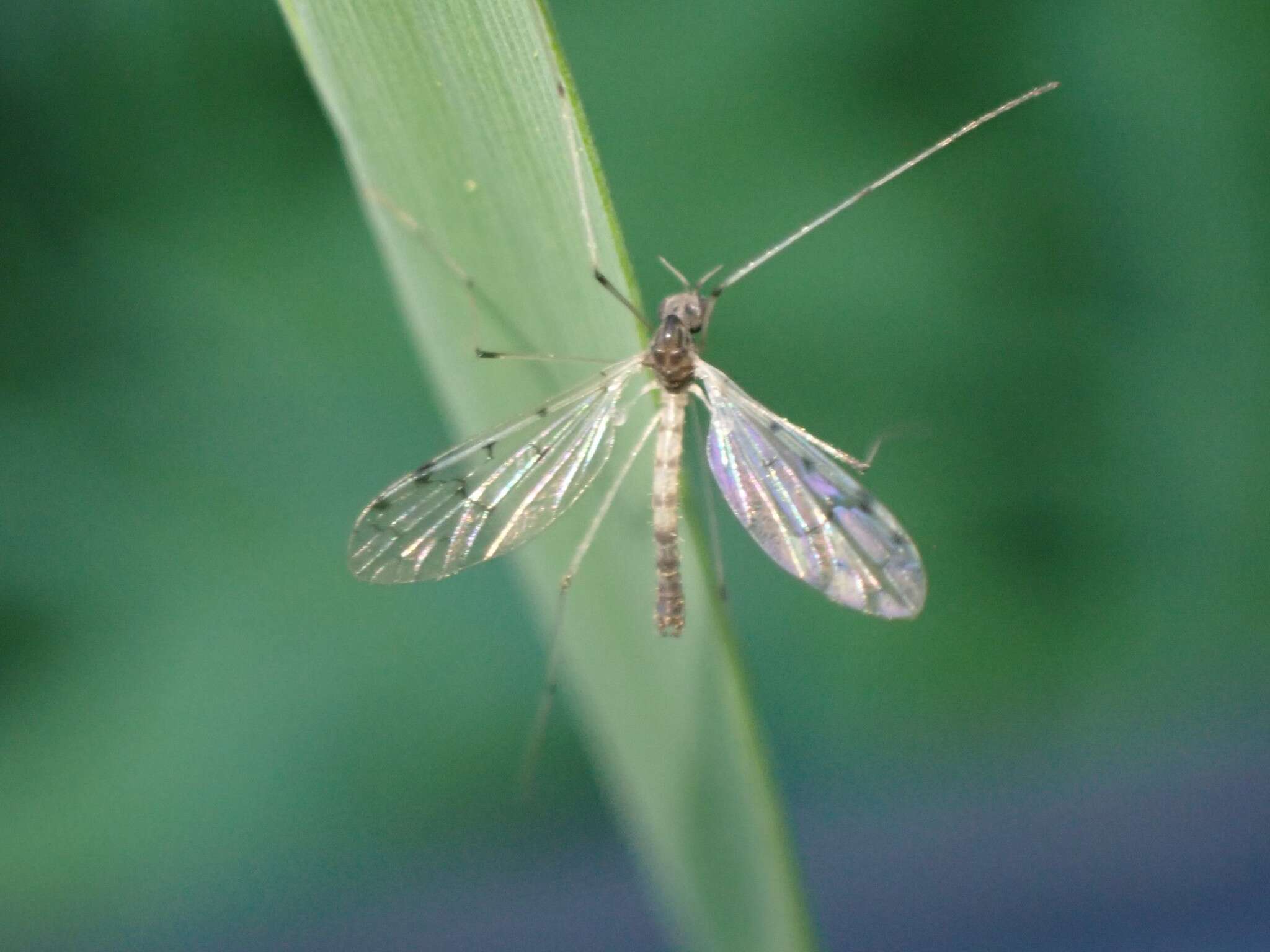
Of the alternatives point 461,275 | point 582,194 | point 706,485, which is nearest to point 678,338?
point 706,485

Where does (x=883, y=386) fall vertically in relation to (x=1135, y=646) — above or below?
above

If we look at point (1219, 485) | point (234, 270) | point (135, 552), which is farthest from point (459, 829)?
point (1219, 485)

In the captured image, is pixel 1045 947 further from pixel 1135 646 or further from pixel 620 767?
pixel 620 767

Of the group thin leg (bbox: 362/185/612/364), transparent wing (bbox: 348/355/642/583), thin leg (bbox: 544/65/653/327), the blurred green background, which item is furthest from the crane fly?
the blurred green background

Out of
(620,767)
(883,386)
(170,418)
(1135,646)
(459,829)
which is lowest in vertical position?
(620,767)

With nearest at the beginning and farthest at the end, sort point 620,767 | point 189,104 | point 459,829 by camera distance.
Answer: point 620,767
point 189,104
point 459,829

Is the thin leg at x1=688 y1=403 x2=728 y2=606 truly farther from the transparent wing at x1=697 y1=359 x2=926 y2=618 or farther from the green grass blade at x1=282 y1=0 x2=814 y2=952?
the green grass blade at x1=282 y1=0 x2=814 y2=952

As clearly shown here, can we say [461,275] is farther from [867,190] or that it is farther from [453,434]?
[453,434]
